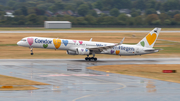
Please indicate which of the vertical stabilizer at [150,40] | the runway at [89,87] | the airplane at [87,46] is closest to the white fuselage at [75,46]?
the airplane at [87,46]

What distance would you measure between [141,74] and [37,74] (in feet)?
45.3

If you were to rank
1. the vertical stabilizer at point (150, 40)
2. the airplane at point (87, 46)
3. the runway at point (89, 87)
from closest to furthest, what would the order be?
the runway at point (89, 87)
the airplane at point (87, 46)
the vertical stabilizer at point (150, 40)

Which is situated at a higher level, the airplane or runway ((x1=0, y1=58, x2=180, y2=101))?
the airplane

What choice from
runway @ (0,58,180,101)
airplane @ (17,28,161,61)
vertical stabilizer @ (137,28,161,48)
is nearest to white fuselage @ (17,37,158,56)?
airplane @ (17,28,161,61)

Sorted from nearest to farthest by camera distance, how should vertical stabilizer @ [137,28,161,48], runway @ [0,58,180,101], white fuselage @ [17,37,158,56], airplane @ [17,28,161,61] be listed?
runway @ [0,58,180,101], airplane @ [17,28,161,61], white fuselage @ [17,37,158,56], vertical stabilizer @ [137,28,161,48]

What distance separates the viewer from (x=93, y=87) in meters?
27.8

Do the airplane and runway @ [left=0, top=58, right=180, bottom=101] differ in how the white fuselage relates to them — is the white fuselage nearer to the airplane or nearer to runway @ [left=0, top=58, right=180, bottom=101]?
the airplane

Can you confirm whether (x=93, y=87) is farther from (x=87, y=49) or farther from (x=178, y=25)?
(x=178, y=25)

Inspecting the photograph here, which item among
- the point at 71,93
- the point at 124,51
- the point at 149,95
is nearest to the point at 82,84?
the point at 71,93

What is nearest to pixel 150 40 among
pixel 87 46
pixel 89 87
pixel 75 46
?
pixel 87 46

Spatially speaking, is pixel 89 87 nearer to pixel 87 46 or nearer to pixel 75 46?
pixel 75 46

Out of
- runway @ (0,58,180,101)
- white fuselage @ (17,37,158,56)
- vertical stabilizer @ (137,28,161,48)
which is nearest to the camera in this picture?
runway @ (0,58,180,101)

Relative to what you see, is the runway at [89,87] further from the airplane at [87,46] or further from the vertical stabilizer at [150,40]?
the vertical stabilizer at [150,40]

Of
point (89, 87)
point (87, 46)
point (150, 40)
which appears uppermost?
point (150, 40)
